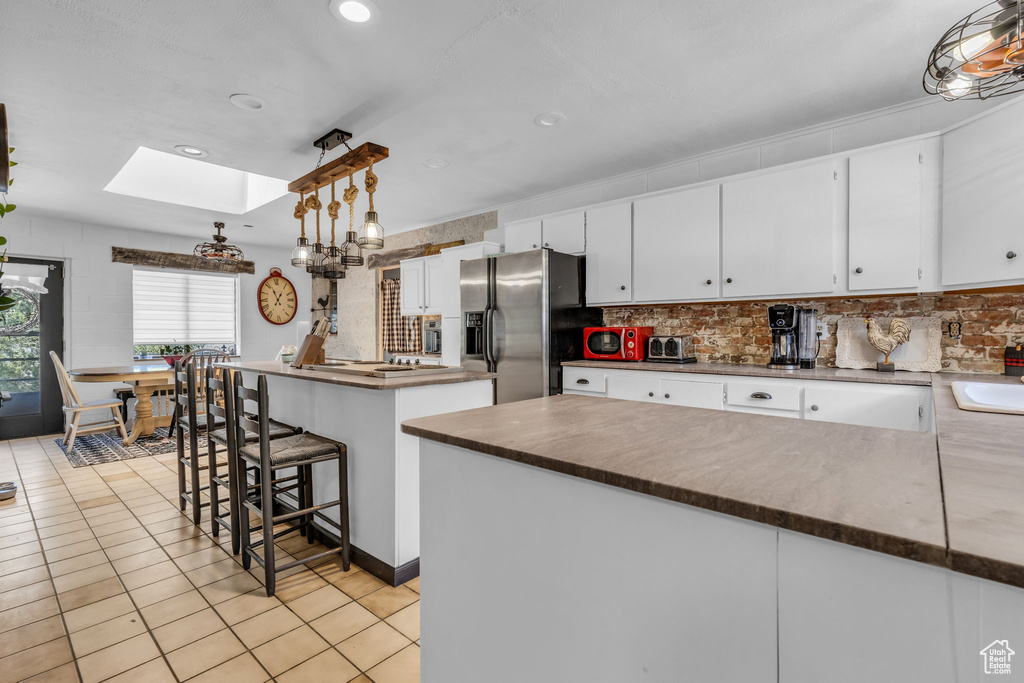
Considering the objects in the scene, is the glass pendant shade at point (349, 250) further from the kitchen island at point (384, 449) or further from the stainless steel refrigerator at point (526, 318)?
the stainless steel refrigerator at point (526, 318)

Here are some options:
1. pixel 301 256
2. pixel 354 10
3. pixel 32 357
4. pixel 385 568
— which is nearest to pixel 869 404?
pixel 385 568

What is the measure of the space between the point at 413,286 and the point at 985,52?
499 centimetres

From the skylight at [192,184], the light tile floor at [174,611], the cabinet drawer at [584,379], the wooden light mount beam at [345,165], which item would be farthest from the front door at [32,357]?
the cabinet drawer at [584,379]

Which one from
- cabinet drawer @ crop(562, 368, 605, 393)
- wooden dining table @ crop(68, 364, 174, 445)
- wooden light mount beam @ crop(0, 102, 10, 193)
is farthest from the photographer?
wooden dining table @ crop(68, 364, 174, 445)

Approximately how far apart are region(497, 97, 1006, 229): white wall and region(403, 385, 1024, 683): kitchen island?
2389mm

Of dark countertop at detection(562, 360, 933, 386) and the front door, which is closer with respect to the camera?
dark countertop at detection(562, 360, 933, 386)

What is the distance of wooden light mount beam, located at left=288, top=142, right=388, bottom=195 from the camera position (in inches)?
111

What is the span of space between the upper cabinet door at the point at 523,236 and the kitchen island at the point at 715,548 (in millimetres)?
3260

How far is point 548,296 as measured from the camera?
3754mm

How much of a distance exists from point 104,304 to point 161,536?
180 inches

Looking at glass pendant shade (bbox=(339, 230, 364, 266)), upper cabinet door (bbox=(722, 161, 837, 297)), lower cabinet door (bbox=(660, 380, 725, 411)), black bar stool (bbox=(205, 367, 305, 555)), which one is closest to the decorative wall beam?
black bar stool (bbox=(205, 367, 305, 555))

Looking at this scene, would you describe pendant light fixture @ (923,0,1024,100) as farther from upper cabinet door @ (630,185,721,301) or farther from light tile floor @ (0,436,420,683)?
light tile floor @ (0,436,420,683)

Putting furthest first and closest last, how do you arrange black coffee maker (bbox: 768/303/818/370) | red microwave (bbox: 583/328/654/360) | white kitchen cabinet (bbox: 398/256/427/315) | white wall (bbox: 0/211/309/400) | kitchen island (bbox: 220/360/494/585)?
1. white kitchen cabinet (bbox: 398/256/427/315)
2. white wall (bbox: 0/211/309/400)
3. red microwave (bbox: 583/328/654/360)
4. black coffee maker (bbox: 768/303/818/370)
5. kitchen island (bbox: 220/360/494/585)

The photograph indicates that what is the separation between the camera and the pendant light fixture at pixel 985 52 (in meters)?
1.22
